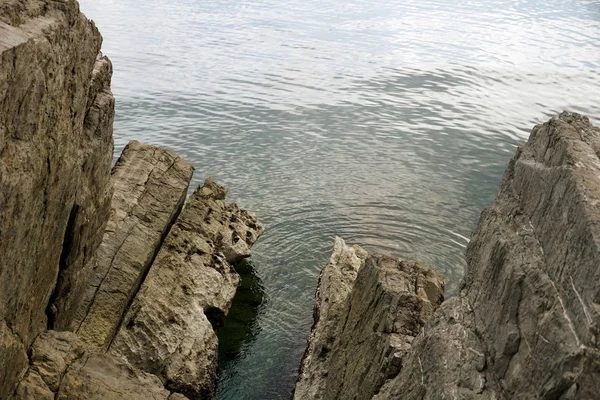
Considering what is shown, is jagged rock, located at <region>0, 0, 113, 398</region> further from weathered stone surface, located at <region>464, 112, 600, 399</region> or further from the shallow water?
weathered stone surface, located at <region>464, 112, 600, 399</region>

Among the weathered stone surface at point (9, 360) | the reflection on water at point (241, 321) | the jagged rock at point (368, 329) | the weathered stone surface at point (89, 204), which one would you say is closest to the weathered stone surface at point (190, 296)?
the reflection on water at point (241, 321)

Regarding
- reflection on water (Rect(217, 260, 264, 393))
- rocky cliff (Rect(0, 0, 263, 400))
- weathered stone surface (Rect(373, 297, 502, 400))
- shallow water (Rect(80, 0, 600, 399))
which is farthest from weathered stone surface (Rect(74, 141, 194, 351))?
weathered stone surface (Rect(373, 297, 502, 400))

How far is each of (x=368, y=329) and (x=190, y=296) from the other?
2.88 m

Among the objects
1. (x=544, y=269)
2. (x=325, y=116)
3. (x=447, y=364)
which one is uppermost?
(x=544, y=269)

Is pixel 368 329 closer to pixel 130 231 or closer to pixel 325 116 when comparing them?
pixel 130 231

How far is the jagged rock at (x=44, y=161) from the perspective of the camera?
5992 mm

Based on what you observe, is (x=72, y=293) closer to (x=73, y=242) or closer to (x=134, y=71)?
(x=73, y=242)

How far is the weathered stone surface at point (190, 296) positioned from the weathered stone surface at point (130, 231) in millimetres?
199

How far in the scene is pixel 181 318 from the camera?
32.1ft

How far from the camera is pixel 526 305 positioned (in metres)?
5.16

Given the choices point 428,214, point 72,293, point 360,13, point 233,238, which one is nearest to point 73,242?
point 72,293

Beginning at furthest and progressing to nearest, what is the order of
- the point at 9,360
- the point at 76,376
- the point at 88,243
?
the point at 88,243, the point at 76,376, the point at 9,360

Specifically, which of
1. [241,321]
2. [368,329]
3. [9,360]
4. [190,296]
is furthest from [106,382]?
[241,321]

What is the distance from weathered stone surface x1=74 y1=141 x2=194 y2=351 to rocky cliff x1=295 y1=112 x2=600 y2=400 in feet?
9.80
